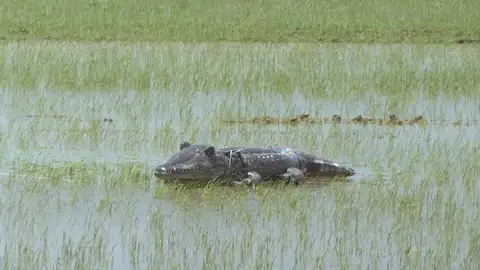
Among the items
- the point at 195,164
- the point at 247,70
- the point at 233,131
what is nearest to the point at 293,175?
the point at 195,164

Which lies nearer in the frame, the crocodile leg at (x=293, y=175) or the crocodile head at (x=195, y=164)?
the crocodile head at (x=195, y=164)

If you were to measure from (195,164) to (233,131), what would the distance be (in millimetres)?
2343

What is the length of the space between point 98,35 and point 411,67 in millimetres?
4818

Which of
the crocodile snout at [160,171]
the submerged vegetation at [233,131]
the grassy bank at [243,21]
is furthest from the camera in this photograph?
the grassy bank at [243,21]

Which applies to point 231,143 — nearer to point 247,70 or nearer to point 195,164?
point 195,164

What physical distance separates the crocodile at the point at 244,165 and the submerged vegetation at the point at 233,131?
0.13 meters

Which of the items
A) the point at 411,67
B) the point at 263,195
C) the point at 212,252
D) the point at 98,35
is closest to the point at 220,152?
the point at 263,195

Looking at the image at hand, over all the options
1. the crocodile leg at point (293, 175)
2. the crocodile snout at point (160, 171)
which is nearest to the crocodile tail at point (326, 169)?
the crocodile leg at point (293, 175)

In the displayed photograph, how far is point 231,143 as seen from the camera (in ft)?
32.9

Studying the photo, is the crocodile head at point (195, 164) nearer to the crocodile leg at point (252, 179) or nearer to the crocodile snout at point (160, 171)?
the crocodile snout at point (160, 171)

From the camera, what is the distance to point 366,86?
44.7 feet

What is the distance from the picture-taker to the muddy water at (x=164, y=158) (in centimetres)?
666

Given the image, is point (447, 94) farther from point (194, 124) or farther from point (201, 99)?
point (194, 124)

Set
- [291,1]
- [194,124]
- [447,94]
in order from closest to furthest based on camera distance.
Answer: [194,124] < [447,94] < [291,1]
